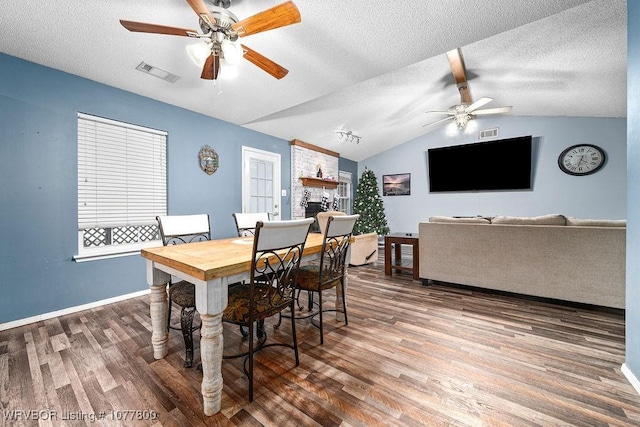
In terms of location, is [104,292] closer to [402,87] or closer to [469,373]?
[469,373]

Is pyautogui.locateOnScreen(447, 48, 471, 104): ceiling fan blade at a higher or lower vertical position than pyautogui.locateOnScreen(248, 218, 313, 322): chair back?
higher

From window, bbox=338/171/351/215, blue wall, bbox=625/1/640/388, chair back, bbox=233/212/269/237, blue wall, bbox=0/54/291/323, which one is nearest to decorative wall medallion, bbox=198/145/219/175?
blue wall, bbox=0/54/291/323

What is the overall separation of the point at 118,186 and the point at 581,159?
24.7ft

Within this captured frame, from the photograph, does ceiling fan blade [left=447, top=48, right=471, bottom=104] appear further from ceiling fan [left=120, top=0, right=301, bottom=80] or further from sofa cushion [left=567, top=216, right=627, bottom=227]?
ceiling fan [left=120, top=0, right=301, bottom=80]

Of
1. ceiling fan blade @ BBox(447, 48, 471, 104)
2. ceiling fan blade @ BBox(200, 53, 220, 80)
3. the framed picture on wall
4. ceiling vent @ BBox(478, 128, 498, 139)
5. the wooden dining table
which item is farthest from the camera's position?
the framed picture on wall

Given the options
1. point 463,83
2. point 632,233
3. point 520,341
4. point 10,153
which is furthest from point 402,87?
point 10,153

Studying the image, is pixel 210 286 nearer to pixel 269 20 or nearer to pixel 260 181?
pixel 269 20

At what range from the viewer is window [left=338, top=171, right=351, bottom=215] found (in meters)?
6.80

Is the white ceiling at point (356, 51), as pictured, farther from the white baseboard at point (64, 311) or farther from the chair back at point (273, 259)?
the white baseboard at point (64, 311)

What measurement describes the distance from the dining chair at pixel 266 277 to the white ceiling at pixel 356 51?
172 centimetres

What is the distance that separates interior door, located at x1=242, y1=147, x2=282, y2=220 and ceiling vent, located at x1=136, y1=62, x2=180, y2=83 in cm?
153

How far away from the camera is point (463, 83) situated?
11.7 feet

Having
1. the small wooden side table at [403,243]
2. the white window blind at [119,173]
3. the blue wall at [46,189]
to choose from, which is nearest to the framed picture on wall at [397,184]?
the small wooden side table at [403,243]

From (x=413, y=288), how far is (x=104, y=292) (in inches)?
144
